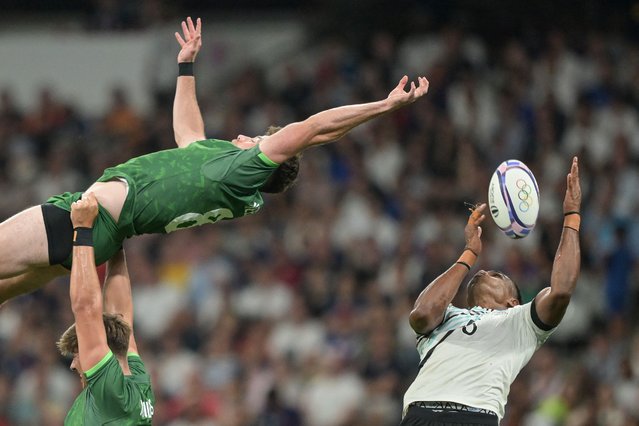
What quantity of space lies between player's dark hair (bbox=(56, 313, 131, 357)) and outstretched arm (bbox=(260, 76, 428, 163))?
125 centimetres

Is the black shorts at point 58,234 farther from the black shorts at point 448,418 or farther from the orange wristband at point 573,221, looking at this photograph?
the orange wristband at point 573,221

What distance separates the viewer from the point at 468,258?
6672 mm

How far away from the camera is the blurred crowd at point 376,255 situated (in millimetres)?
11289

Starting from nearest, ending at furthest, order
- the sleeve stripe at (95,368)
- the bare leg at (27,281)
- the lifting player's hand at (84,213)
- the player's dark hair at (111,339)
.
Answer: the sleeve stripe at (95,368) → the player's dark hair at (111,339) → the lifting player's hand at (84,213) → the bare leg at (27,281)

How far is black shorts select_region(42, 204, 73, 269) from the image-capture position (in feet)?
20.9

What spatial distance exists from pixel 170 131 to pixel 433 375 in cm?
896

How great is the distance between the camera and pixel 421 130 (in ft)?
43.7

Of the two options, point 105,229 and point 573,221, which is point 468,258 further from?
point 105,229

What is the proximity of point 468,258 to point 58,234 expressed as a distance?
2210mm

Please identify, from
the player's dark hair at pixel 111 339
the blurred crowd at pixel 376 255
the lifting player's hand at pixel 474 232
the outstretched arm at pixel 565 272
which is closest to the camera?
the player's dark hair at pixel 111 339

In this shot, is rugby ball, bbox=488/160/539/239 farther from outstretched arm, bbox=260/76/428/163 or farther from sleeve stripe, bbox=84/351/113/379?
sleeve stripe, bbox=84/351/113/379

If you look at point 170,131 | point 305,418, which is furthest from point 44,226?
point 170,131

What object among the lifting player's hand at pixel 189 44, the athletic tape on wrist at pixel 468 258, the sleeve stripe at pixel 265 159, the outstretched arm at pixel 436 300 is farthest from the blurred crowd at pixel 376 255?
the sleeve stripe at pixel 265 159

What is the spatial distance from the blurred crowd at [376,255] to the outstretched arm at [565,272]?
152 inches
